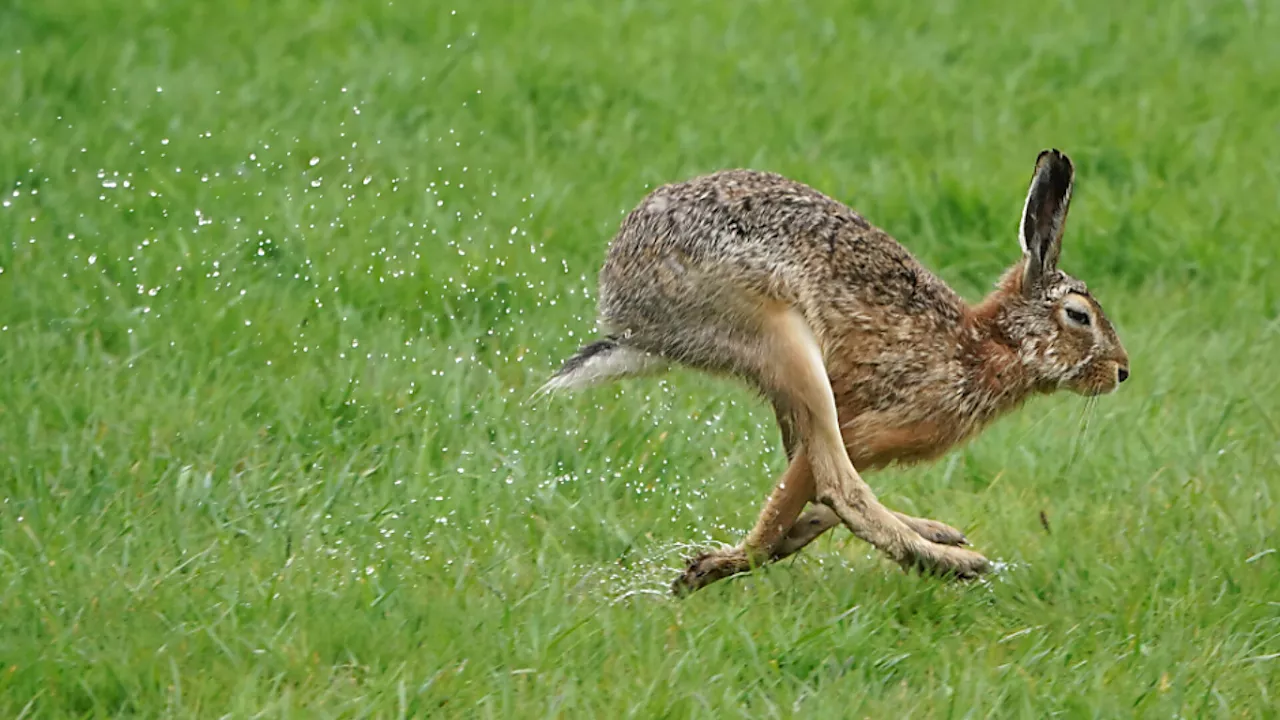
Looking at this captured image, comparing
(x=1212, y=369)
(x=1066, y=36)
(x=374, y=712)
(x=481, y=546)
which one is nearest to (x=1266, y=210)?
(x=1212, y=369)

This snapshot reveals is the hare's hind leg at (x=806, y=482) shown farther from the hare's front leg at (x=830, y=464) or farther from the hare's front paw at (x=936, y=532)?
the hare's front paw at (x=936, y=532)

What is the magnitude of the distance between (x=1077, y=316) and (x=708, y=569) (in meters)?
1.27

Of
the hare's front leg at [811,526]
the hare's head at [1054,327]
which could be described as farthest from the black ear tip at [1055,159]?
the hare's front leg at [811,526]

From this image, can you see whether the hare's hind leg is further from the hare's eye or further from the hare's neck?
the hare's eye

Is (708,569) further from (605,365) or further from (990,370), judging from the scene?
(990,370)

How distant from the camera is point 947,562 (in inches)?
187

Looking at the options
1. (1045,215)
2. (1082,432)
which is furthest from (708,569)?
(1082,432)

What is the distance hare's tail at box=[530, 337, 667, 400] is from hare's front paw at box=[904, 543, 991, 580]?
0.84 meters

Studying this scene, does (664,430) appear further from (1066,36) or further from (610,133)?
(1066,36)

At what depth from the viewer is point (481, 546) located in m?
4.89

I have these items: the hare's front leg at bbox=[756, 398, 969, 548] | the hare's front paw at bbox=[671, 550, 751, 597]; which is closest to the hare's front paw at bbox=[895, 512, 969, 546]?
the hare's front leg at bbox=[756, 398, 969, 548]

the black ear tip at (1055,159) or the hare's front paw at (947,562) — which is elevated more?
the black ear tip at (1055,159)

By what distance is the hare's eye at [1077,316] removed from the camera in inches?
202

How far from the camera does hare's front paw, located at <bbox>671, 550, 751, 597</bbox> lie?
475 cm
